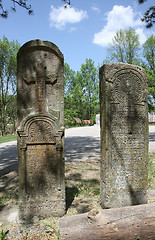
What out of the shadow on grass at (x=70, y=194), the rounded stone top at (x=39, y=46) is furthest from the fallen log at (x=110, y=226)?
→ the rounded stone top at (x=39, y=46)

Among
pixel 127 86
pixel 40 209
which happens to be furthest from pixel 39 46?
pixel 40 209

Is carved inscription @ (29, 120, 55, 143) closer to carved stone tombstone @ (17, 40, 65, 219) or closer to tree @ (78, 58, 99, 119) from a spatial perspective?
carved stone tombstone @ (17, 40, 65, 219)

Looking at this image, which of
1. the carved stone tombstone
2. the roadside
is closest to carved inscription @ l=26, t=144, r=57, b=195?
the carved stone tombstone

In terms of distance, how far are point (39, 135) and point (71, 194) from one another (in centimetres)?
178

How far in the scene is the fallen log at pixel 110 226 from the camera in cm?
202

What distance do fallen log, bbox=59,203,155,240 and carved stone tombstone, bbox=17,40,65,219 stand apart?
3.36 feet

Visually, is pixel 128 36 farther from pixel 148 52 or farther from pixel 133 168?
pixel 133 168

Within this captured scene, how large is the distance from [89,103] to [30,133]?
109ft

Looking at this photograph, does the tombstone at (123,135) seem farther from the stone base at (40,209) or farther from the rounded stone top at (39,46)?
the rounded stone top at (39,46)

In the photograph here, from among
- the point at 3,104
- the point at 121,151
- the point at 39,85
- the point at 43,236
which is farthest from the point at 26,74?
the point at 3,104

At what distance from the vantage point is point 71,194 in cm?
394

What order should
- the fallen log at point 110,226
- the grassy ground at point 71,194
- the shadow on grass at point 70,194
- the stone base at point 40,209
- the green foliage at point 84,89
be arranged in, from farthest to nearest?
the green foliage at point 84,89, the shadow on grass at point 70,194, the stone base at point 40,209, the grassy ground at point 71,194, the fallen log at point 110,226

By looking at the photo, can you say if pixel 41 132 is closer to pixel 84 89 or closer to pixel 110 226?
pixel 110 226

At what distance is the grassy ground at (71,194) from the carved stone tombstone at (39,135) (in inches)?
13.2
